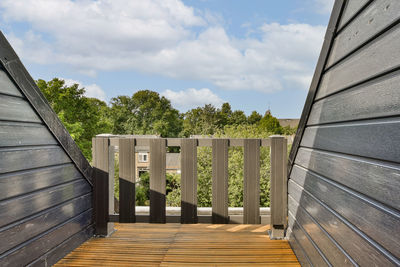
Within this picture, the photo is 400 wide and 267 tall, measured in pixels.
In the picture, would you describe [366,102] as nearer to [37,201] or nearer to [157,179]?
[157,179]

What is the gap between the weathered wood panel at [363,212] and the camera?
74 cm

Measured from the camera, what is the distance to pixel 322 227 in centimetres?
128

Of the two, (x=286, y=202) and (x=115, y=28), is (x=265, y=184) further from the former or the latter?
(x=115, y=28)

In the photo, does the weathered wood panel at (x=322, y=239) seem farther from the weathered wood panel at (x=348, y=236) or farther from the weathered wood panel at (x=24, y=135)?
the weathered wood panel at (x=24, y=135)

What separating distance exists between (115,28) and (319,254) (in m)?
22.7

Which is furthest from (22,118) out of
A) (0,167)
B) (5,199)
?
(5,199)

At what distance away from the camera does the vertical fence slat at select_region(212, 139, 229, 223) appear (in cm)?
196

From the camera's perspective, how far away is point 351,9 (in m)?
1.09

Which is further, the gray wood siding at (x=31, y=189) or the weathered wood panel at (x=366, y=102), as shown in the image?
the gray wood siding at (x=31, y=189)

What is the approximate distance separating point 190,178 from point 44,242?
103cm

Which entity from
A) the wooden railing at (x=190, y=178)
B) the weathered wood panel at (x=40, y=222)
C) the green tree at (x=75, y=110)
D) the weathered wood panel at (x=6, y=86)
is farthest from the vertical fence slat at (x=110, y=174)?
the green tree at (x=75, y=110)

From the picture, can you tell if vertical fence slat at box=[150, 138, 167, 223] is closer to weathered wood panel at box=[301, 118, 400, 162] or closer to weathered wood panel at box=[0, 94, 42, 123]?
weathered wood panel at box=[0, 94, 42, 123]

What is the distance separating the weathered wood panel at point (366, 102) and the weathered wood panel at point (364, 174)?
17 centimetres

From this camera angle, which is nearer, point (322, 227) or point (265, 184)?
point (322, 227)
